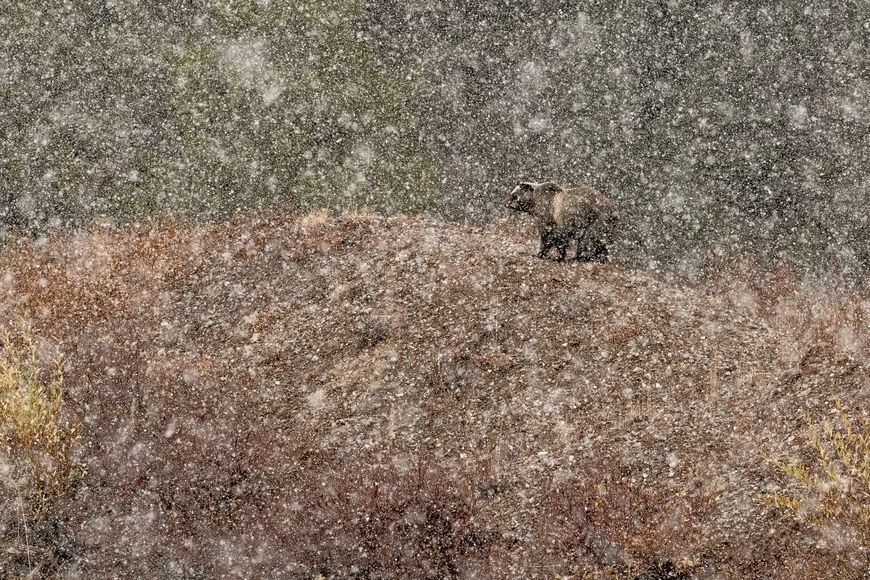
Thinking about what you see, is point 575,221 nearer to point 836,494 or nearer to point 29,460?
point 836,494

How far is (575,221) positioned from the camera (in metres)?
14.4

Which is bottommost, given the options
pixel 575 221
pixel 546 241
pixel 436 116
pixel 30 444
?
pixel 30 444

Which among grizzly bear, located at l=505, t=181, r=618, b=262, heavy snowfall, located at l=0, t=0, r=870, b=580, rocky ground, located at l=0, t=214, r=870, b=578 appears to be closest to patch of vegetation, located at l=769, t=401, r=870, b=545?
heavy snowfall, located at l=0, t=0, r=870, b=580

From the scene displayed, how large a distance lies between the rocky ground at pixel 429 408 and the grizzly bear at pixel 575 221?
41cm

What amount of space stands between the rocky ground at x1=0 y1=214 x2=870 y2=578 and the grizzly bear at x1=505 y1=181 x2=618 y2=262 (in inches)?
16.2

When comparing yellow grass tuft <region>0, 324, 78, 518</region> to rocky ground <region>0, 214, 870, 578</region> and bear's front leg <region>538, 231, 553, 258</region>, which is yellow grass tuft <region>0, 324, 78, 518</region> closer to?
rocky ground <region>0, 214, 870, 578</region>

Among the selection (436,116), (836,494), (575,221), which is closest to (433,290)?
(575,221)

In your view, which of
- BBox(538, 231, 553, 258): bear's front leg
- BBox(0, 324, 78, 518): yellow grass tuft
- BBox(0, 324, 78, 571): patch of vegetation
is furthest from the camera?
BBox(538, 231, 553, 258): bear's front leg

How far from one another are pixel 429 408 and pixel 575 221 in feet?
15.6

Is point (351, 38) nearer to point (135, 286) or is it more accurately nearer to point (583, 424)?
point (135, 286)

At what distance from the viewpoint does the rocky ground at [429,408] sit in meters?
8.92

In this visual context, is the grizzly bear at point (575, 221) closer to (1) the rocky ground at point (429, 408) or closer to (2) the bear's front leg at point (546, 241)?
(2) the bear's front leg at point (546, 241)

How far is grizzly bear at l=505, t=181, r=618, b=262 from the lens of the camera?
1445 centimetres

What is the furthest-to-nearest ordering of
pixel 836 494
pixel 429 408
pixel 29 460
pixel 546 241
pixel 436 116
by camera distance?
1. pixel 436 116
2. pixel 546 241
3. pixel 429 408
4. pixel 29 460
5. pixel 836 494
